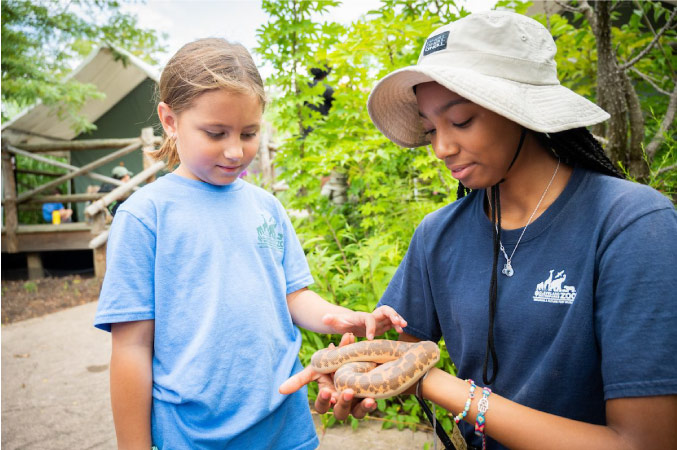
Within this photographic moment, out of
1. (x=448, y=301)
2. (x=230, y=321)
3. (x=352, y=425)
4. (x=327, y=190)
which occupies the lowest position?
(x=352, y=425)

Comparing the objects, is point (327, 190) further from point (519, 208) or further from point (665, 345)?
point (665, 345)

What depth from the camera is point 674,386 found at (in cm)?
110

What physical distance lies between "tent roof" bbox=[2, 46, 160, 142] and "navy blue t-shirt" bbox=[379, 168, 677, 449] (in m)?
10.2

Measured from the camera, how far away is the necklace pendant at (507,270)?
59.8 inches

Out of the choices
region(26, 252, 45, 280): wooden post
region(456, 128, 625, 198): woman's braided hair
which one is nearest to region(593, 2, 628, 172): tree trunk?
region(456, 128, 625, 198): woman's braided hair

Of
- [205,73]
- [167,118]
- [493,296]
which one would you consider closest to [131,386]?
[167,118]

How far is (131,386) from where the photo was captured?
1536 millimetres

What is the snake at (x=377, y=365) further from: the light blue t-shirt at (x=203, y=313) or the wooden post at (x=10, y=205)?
the wooden post at (x=10, y=205)

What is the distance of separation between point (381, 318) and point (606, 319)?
0.75 meters

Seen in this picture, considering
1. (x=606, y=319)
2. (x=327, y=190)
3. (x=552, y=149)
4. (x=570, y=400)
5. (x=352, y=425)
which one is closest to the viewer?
(x=606, y=319)

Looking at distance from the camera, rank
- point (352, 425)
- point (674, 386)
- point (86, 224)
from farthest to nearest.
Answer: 1. point (86, 224)
2. point (352, 425)
3. point (674, 386)

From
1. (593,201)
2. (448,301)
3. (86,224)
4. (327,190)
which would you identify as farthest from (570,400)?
(86,224)

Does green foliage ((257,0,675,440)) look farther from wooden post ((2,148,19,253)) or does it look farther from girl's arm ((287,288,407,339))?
wooden post ((2,148,19,253))

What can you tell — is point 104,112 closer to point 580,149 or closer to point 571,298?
point 580,149
